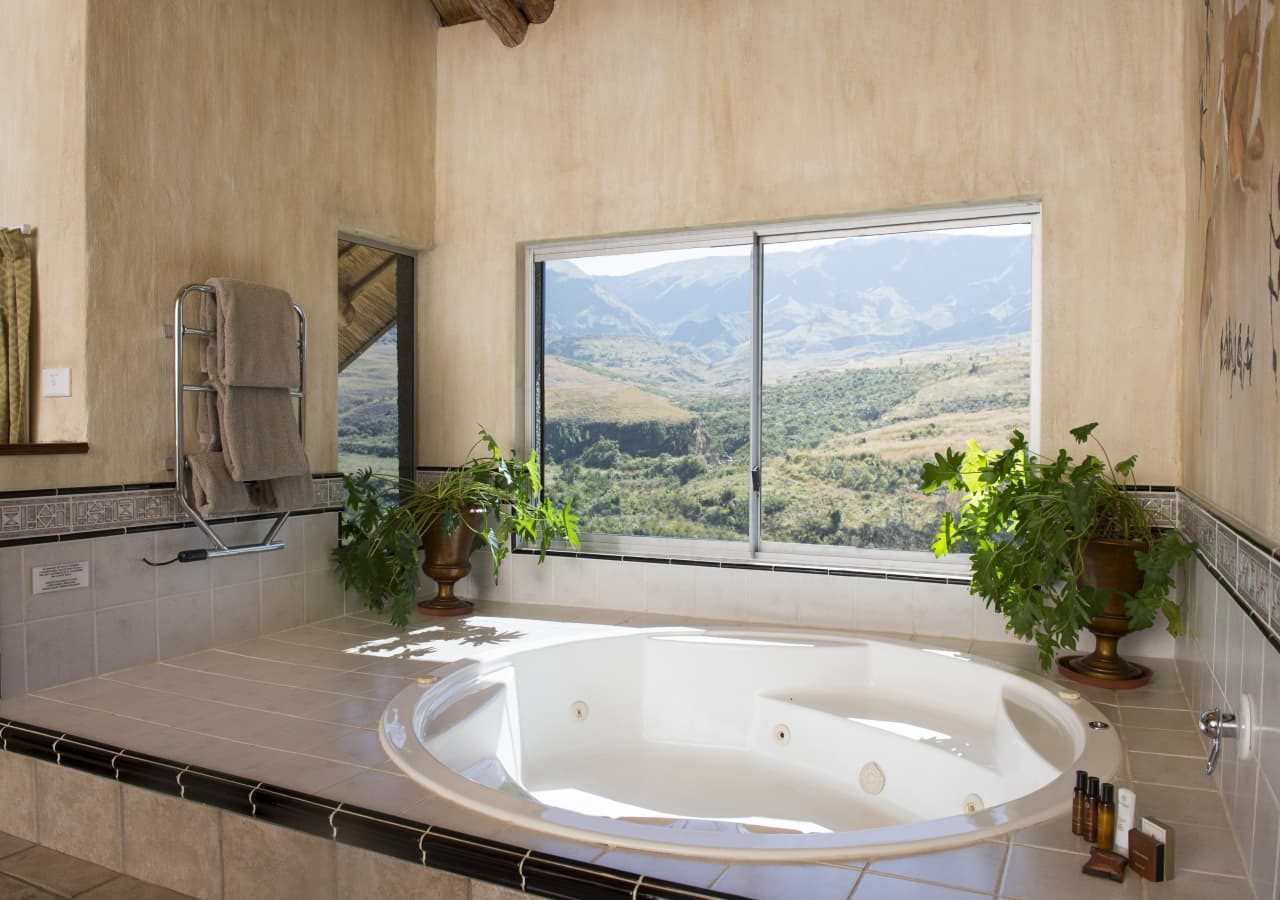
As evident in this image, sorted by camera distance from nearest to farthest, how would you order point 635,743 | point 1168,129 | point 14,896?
point 14,896
point 1168,129
point 635,743

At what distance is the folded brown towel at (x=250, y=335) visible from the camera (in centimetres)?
281

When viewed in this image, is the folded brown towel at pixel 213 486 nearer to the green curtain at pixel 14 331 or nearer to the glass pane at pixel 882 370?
the green curtain at pixel 14 331

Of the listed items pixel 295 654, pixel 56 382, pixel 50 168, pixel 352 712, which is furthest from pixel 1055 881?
pixel 50 168

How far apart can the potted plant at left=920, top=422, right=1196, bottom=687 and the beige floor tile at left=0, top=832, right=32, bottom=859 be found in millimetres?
2404

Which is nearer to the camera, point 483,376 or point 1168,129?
point 1168,129

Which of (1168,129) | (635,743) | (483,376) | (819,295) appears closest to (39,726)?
(635,743)

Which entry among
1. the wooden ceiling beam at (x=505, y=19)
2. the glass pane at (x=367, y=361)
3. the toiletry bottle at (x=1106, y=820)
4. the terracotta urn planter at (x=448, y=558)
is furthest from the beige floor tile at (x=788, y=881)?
the wooden ceiling beam at (x=505, y=19)

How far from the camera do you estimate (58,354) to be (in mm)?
2615

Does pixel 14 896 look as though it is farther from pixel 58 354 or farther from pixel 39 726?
pixel 58 354

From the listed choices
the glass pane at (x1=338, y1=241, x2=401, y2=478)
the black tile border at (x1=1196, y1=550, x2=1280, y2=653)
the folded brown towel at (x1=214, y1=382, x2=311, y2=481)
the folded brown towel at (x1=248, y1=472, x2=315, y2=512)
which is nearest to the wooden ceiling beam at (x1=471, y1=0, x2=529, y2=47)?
the glass pane at (x1=338, y1=241, x2=401, y2=478)

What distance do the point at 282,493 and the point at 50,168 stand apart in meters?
1.10

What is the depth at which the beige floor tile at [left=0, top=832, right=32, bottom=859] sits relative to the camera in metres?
2.06

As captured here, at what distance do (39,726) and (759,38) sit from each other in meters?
2.98

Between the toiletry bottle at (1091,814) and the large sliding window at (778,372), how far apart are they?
1680mm
